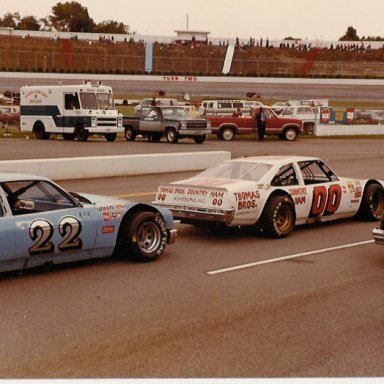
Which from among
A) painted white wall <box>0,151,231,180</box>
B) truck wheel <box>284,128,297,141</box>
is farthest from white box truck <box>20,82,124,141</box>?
painted white wall <box>0,151,231,180</box>

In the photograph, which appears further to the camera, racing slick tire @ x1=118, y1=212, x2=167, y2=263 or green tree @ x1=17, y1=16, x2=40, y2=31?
green tree @ x1=17, y1=16, x2=40, y2=31

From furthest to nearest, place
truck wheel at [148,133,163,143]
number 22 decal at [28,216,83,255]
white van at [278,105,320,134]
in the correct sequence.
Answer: white van at [278,105,320,134] → truck wheel at [148,133,163,143] → number 22 decal at [28,216,83,255]

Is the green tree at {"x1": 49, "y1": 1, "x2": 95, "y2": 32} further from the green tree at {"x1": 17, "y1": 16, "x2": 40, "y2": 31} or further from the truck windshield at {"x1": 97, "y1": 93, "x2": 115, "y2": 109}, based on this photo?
the truck windshield at {"x1": 97, "y1": 93, "x2": 115, "y2": 109}

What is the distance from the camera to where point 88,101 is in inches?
1378

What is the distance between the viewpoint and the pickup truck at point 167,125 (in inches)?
1363

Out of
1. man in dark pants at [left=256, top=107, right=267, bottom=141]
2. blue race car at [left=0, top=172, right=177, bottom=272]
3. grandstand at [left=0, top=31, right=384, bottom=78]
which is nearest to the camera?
A: blue race car at [left=0, top=172, right=177, bottom=272]

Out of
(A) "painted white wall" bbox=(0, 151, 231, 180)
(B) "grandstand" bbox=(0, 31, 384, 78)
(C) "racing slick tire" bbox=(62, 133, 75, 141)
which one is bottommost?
(C) "racing slick tire" bbox=(62, 133, 75, 141)

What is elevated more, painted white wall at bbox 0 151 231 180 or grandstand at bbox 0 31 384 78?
grandstand at bbox 0 31 384 78

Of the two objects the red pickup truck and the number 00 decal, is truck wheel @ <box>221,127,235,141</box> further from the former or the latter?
the number 00 decal

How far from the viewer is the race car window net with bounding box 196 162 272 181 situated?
1219cm

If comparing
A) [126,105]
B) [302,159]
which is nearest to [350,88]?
[126,105]

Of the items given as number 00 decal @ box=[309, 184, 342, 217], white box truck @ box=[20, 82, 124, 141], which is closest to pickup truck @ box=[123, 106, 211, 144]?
white box truck @ box=[20, 82, 124, 141]

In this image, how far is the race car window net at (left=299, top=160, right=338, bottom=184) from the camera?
1300cm

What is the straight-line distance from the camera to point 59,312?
7.46 meters
